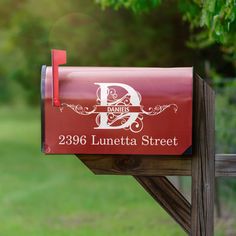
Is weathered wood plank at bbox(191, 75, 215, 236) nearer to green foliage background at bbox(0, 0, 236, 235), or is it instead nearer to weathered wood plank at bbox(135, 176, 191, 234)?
weathered wood plank at bbox(135, 176, 191, 234)

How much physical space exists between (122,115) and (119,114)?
0.02 m

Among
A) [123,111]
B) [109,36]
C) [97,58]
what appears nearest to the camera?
[123,111]

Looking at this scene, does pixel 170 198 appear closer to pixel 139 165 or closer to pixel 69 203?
pixel 139 165

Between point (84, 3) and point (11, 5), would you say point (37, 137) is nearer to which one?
point (11, 5)

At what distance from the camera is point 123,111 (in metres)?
3.81

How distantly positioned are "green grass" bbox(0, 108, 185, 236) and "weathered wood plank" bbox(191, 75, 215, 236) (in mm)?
4618

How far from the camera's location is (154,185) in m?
3.97

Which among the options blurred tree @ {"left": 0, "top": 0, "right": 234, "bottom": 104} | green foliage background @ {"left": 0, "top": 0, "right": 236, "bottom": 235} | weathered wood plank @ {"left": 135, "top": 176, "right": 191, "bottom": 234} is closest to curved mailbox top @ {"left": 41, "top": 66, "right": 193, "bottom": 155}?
weathered wood plank @ {"left": 135, "top": 176, "right": 191, "bottom": 234}

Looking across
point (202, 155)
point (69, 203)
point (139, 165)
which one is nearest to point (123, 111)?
point (139, 165)

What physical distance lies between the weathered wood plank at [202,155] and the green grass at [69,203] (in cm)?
462

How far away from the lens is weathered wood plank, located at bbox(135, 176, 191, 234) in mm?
3934

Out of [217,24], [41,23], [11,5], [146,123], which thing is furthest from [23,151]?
[146,123]

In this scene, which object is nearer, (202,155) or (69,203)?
(202,155)

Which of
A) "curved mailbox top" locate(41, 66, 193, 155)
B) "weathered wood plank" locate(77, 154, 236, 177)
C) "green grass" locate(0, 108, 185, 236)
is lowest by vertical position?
"green grass" locate(0, 108, 185, 236)
